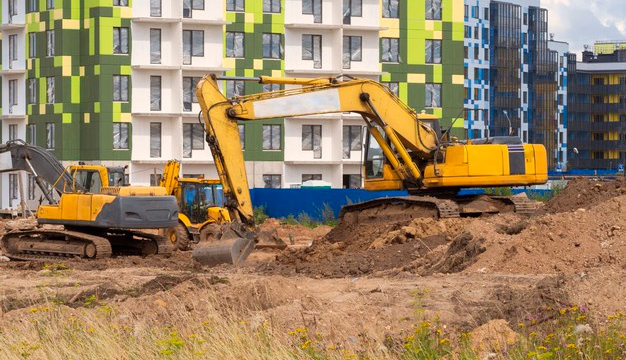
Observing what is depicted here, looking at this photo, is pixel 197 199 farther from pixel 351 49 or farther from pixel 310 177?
pixel 351 49

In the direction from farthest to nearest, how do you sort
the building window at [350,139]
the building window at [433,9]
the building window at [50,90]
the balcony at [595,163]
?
the balcony at [595,163] < the building window at [433,9] < the building window at [350,139] < the building window at [50,90]

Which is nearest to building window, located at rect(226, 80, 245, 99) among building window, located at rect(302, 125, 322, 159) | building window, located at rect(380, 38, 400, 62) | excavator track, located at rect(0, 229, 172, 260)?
building window, located at rect(302, 125, 322, 159)

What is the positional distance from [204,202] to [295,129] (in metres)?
33.3

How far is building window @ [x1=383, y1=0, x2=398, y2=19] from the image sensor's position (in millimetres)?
73000

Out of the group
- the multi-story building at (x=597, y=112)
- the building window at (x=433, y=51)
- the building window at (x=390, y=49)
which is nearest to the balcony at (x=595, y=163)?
Answer: the multi-story building at (x=597, y=112)

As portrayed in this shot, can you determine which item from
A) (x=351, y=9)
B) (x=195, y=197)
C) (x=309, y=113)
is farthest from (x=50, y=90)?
(x=309, y=113)

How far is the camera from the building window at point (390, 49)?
7294cm

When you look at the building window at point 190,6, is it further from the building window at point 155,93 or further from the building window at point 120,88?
the building window at point 120,88

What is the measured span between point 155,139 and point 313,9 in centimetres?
1117

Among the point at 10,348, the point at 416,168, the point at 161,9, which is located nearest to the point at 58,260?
the point at 416,168

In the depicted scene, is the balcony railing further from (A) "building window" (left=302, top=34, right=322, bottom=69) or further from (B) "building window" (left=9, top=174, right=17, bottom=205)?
(B) "building window" (left=9, top=174, right=17, bottom=205)

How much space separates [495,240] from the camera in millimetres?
23312

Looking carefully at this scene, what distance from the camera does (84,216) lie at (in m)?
31.2

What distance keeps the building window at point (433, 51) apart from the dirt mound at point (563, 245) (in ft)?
165
